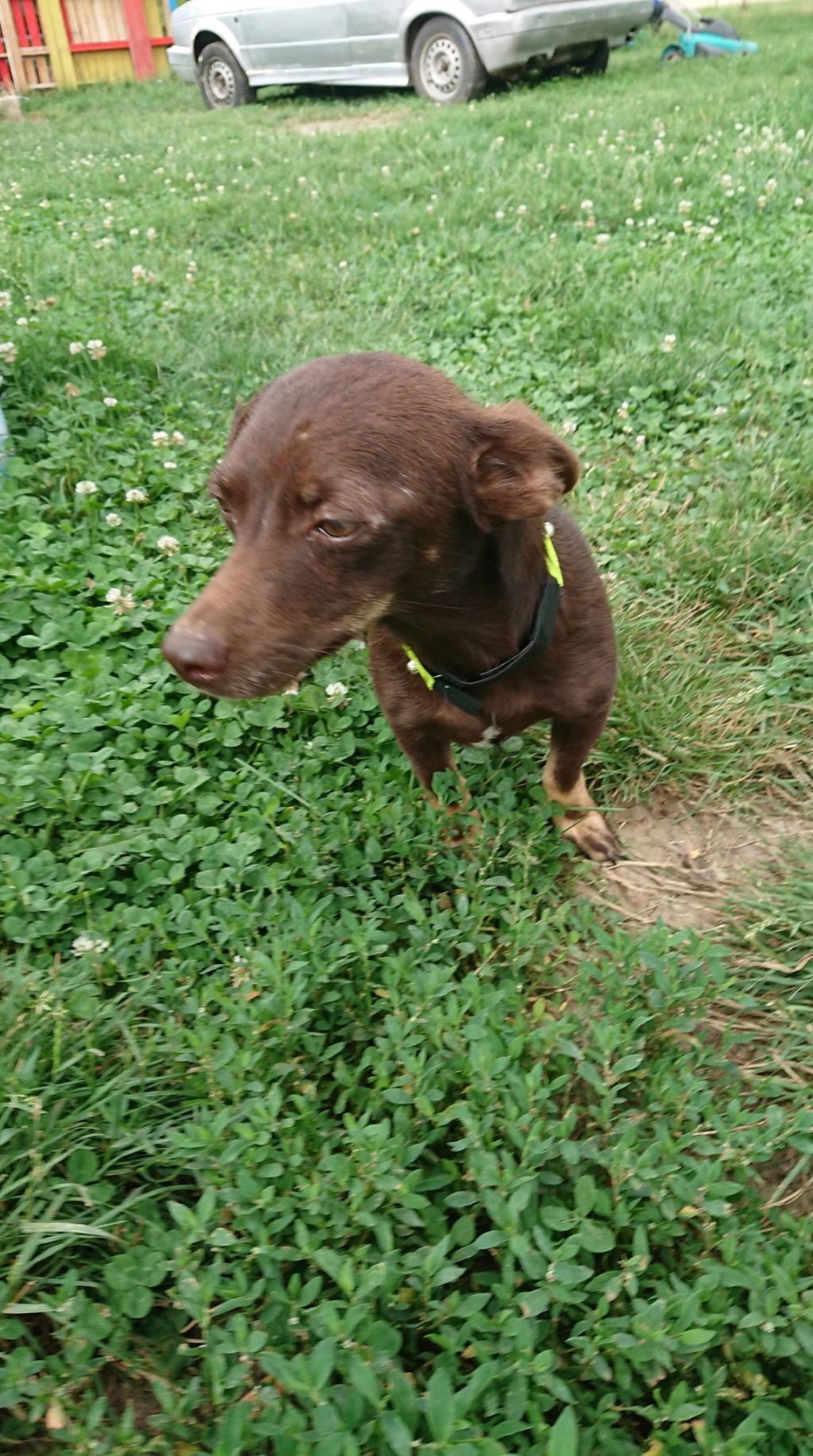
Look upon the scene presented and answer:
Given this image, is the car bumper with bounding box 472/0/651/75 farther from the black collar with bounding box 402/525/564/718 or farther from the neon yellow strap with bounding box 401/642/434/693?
the neon yellow strap with bounding box 401/642/434/693

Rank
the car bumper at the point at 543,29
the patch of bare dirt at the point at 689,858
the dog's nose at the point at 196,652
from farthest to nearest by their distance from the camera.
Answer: the car bumper at the point at 543,29
the patch of bare dirt at the point at 689,858
the dog's nose at the point at 196,652

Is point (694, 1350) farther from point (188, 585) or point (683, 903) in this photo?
point (188, 585)

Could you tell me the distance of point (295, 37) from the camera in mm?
11281

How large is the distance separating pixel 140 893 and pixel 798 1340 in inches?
68.3

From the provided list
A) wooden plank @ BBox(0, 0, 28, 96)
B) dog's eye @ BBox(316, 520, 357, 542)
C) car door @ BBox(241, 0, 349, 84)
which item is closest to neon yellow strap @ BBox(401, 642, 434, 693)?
dog's eye @ BBox(316, 520, 357, 542)

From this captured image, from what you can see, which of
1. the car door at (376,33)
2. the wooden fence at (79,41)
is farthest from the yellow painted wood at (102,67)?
the car door at (376,33)

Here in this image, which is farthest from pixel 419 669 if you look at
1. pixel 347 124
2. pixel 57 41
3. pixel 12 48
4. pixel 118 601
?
pixel 57 41

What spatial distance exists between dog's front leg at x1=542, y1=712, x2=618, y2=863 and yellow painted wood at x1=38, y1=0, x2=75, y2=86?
60.9 ft

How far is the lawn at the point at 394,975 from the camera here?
155 centimetres

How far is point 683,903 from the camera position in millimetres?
2539

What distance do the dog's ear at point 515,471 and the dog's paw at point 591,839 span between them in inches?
38.7

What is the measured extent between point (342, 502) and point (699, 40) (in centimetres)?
1312

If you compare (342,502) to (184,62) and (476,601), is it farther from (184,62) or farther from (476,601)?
(184,62)

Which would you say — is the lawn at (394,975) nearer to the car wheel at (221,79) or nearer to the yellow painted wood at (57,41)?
the car wheel at (221,79)
